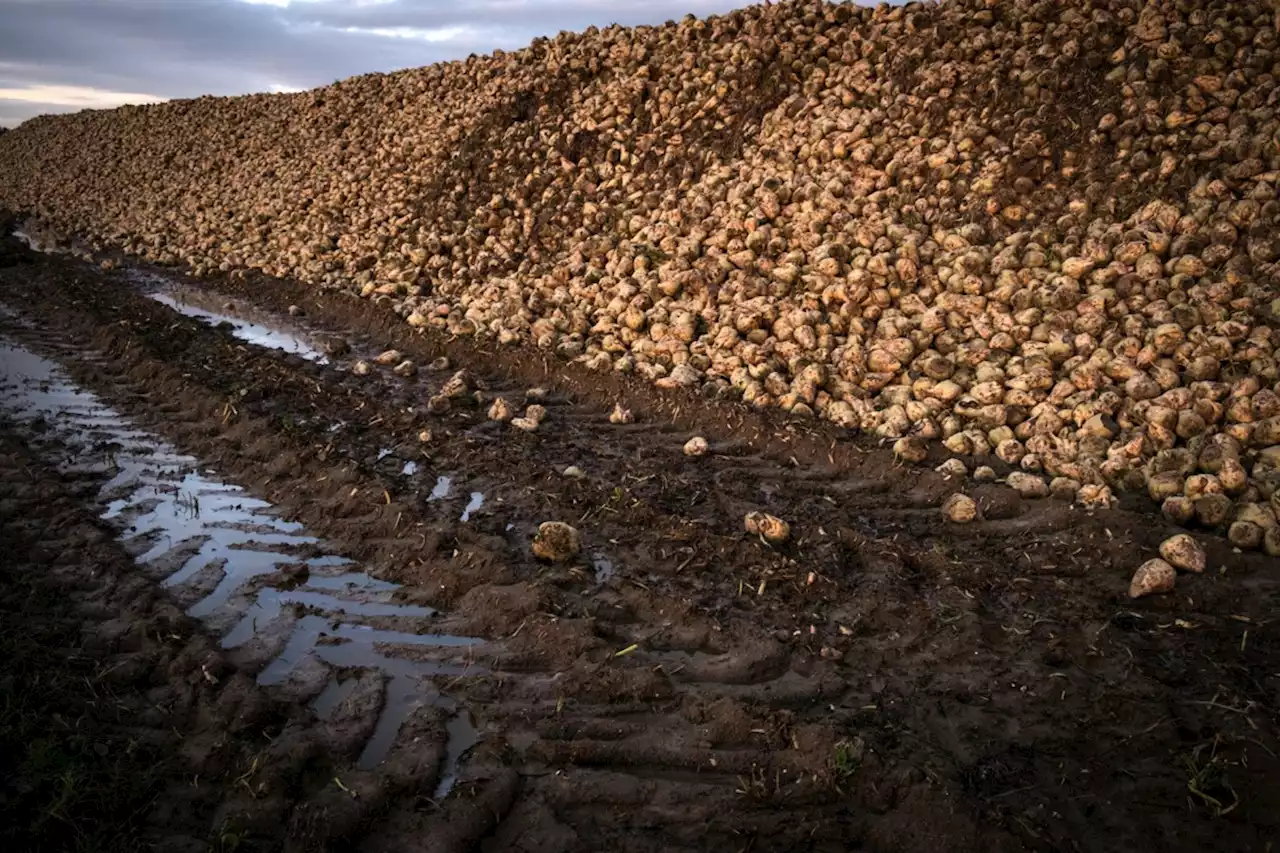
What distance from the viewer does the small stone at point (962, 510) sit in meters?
4.34

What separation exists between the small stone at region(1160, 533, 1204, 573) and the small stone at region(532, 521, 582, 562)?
9.37 ft

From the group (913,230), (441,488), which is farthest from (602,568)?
(913,230)

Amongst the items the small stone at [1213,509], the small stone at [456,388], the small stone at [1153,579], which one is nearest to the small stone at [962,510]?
the small stone at [1153,579]

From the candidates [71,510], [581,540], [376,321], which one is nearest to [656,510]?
[581,540]

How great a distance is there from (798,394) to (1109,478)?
2.01m

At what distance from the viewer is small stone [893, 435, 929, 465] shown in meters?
4.94

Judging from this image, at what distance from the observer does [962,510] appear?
4340 mm

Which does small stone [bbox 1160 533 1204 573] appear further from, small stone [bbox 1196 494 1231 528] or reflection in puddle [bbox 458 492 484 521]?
reflection in puddle [bbox 458 492 484 521]

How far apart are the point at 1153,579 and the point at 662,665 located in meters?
2.28

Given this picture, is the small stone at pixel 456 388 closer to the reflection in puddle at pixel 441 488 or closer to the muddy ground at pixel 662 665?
the muddy ground at pixel 662 665

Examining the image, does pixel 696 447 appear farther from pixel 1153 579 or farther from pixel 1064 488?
pixel 1153 579

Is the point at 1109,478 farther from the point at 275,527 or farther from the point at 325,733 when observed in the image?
the point at 275,527

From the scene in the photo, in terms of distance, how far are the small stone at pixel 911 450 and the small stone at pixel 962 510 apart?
22.4 inches

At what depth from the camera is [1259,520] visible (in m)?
3.87
